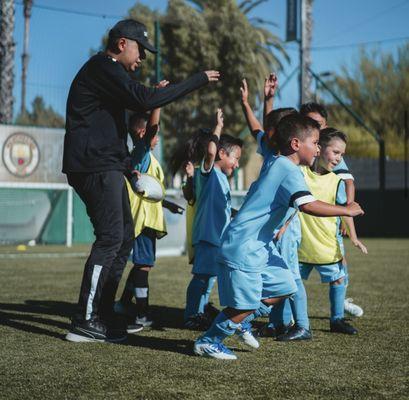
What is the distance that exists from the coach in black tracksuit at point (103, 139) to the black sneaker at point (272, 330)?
1095mm

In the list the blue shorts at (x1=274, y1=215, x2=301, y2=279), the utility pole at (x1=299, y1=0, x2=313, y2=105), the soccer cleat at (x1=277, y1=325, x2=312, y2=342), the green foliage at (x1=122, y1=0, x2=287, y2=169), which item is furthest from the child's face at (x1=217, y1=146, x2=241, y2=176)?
the green foliage at (x1=122, y1=0, x2=287, y2=169)

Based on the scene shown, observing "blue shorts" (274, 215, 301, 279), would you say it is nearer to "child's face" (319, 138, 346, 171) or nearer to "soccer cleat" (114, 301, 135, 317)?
"child's face" (319, 138, 346, 171)

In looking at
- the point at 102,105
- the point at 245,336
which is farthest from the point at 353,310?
the point at 102,105

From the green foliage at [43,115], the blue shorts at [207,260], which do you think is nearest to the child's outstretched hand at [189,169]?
the blue shorts at [207,260]

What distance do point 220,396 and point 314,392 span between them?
0.44 meters

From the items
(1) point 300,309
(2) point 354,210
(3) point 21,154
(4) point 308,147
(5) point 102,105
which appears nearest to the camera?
(2) point 354,210

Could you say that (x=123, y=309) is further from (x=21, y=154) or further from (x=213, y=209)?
(x=21, y=154)

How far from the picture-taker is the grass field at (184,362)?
3.20 m

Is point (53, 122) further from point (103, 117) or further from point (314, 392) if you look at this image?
point (314, 392)

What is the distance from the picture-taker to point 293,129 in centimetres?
403

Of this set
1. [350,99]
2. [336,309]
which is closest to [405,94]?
[350,99]

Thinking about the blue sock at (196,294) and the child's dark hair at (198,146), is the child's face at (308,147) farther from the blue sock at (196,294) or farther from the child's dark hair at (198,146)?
the blue sock at (196,294)

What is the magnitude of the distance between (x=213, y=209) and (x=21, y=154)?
981cm

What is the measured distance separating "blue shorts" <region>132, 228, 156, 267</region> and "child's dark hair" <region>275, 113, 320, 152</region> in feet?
6.23
